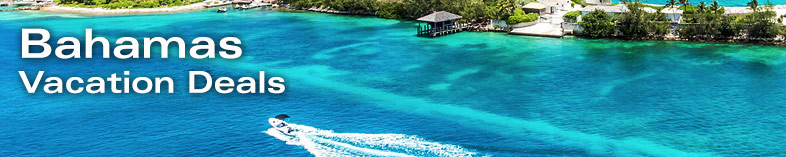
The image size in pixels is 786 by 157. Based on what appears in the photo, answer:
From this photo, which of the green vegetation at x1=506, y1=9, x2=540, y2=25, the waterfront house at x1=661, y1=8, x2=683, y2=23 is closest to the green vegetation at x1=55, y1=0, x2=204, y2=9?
the green vegetation at x1=506, y1=9, x2=540, y2=25

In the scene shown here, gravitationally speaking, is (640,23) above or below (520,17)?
below

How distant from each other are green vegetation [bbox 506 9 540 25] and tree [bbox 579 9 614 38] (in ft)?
28.3

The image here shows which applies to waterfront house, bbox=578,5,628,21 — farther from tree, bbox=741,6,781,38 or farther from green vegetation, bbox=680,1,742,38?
tree, bbox=741,6,781,38

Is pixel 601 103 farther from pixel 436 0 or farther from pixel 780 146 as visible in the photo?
pixel 436 0

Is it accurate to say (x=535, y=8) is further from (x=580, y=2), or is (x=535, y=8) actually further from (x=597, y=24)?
(x=597, y=24)

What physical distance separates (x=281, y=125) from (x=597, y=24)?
4725 centimetres

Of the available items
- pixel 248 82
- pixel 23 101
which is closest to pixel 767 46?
pixel 248 82

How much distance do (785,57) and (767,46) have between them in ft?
18.1

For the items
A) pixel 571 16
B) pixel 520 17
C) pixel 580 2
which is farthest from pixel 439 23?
pixel 580 2

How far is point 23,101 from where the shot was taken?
63.3m

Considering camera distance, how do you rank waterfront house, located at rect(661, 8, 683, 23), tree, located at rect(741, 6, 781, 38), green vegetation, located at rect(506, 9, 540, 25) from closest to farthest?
1. tree, located at rect(741, 6, 781, 38)
2. waterfront house, located at rect(661, 8, 683, 23)
3. green vegetation, located at rect(506, 9, 540, 25)

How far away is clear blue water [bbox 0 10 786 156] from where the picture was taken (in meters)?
48.8

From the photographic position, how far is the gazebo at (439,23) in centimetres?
9456

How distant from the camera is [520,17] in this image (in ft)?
313
